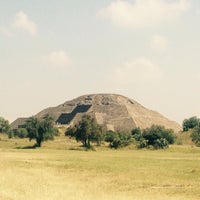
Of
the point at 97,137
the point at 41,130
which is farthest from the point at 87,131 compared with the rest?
the point at 41,130

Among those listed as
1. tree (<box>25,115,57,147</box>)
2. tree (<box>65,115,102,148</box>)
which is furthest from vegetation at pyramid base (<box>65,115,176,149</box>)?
tree (<box>25,115,57,147</box>)

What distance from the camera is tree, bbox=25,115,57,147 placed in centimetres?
13688

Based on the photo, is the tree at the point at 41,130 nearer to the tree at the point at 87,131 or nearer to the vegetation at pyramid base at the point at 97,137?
the vegetation at pyramid base at the point at 97,137

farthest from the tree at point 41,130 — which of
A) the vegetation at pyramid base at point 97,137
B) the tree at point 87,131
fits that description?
the tree at point 87,131

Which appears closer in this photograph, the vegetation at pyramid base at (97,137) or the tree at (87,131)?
the tree at (87,131)

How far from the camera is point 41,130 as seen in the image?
13688 centimetres

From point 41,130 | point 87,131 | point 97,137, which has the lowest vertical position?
point 97,137

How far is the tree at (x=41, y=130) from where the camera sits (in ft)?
449

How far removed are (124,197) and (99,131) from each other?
4169 inches

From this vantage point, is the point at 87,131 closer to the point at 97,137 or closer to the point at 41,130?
the point at 97,137

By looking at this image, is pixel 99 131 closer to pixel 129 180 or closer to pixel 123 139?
pixel 123 139

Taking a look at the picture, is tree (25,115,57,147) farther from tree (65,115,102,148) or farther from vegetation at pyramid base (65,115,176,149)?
tree (65,115,102,148)

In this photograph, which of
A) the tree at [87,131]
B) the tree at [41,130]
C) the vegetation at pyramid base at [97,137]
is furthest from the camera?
the tree at [41,130]

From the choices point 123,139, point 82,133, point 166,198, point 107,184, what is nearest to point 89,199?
point 166,198
